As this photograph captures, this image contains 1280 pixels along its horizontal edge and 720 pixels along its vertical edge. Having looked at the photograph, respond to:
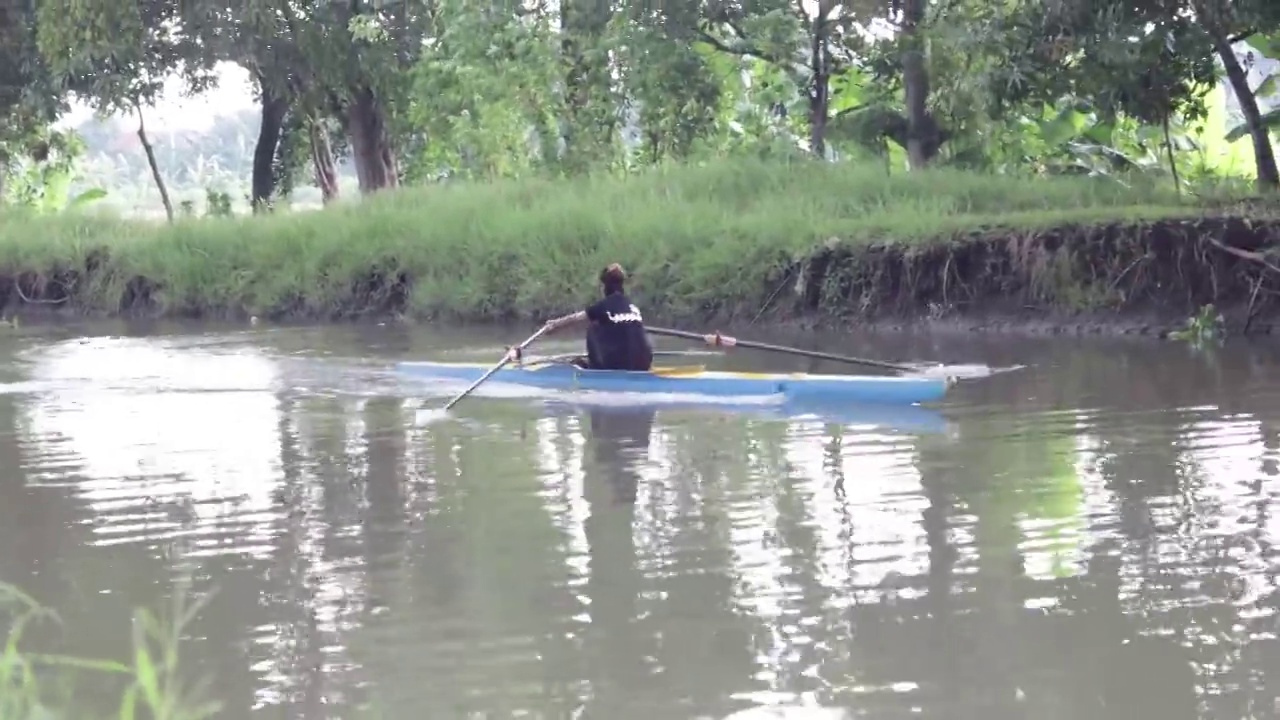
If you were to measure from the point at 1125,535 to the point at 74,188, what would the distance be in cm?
4025

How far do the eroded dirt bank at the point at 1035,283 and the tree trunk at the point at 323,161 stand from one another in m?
8.30

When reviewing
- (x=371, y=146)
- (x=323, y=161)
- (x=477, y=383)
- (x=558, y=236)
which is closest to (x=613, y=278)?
(x=477, y=383)

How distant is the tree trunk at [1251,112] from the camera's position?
1671 cm

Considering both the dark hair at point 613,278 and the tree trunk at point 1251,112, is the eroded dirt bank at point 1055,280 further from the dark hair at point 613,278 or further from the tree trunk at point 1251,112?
the dark hair at point 613,278

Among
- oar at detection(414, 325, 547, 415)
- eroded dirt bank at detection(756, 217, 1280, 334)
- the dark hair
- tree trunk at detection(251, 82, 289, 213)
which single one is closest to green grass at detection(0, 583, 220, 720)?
oar at detection(414, 325, 547, 415)

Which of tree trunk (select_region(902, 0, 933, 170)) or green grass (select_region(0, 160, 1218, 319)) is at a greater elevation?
tree trunk (select_region(902, 0, 933, 170))

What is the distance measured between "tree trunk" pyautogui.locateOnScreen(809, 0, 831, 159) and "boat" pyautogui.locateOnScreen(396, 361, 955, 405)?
9.31 metres

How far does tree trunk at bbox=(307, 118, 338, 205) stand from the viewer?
28062mm

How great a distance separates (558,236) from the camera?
20.7 meters

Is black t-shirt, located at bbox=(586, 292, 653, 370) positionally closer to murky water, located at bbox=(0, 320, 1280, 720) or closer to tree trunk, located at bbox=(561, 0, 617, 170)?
murky water, located at bbox=(0, 320, 1280, 720)

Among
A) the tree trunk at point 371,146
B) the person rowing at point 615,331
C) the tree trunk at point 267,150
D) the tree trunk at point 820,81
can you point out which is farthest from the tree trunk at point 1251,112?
the tree trunk at point 267,150

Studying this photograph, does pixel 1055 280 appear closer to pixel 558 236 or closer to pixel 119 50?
pixel 558 236

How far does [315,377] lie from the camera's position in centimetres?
1575

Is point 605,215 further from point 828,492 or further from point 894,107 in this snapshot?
point 828,492
